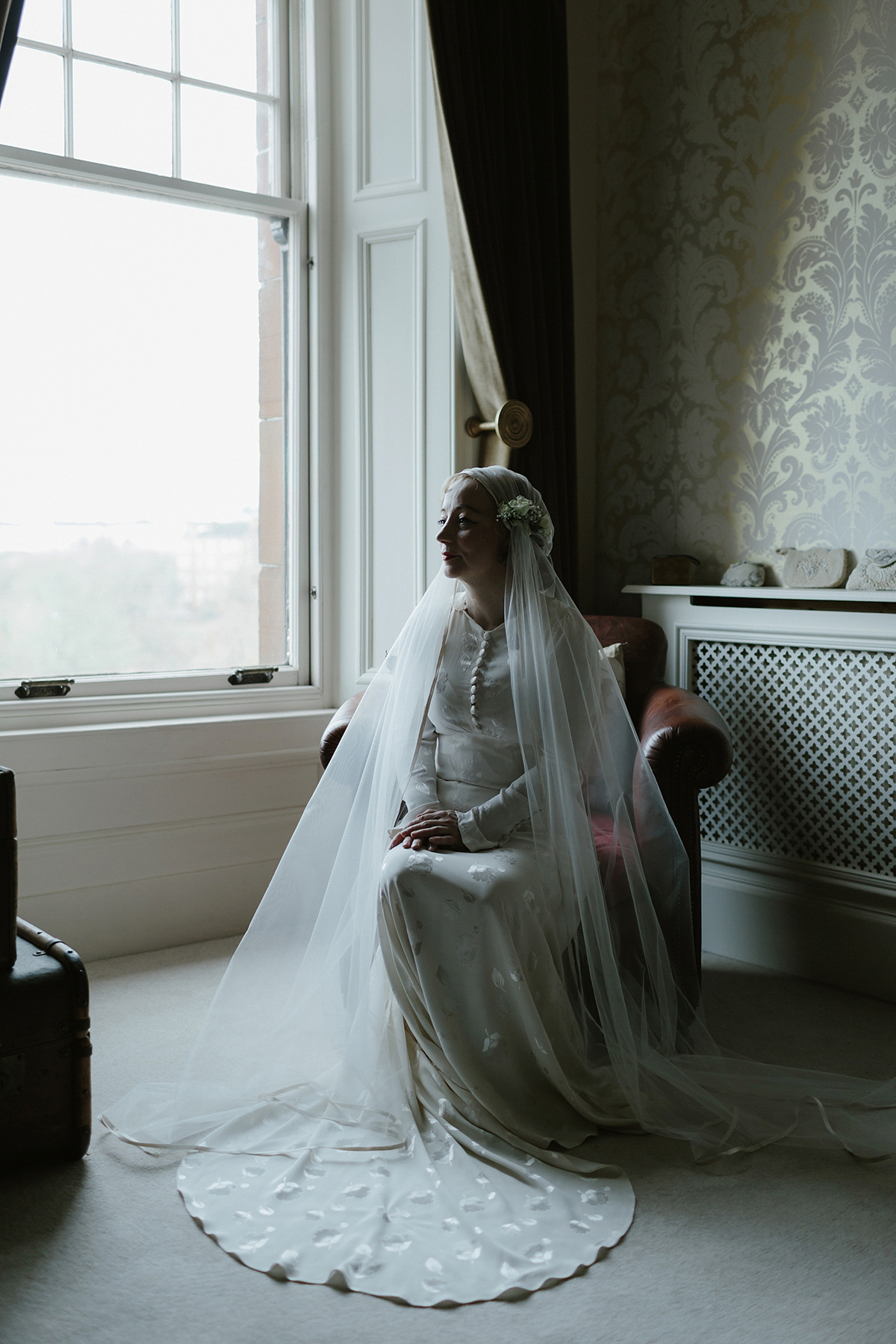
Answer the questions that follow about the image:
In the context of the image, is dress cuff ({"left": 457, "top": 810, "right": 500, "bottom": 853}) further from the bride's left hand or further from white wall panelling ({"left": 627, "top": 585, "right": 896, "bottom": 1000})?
white wall panelling ({"left": 627, "top": 585, "right": 896, "bottom": 1000})

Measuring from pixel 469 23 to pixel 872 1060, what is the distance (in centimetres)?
306

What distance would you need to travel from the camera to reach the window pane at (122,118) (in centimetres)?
327

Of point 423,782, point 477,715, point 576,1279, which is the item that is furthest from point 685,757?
point 576,1279

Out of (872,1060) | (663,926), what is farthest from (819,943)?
(663,926)

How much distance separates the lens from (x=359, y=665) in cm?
372

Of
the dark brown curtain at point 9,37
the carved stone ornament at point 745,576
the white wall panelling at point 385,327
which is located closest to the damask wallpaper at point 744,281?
the carved stone ornament at point 745,576

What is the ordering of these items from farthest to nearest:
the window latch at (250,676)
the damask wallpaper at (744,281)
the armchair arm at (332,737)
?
the window latch at (250,676)
the damask wallpaper at (744,281)
the armchair arm at (332,737)

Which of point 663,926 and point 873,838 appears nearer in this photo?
point 663,926

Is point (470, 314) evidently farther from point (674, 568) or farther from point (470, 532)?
point (470, 532)

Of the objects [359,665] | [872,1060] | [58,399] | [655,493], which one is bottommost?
[872,1060]

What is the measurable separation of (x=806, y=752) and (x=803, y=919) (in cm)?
48

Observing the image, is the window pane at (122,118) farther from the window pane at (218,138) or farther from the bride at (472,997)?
the bride at (472,997)

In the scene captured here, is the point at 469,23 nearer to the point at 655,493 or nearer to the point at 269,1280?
the point at 655,493

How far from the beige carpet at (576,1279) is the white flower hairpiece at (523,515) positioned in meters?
1.29
